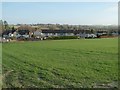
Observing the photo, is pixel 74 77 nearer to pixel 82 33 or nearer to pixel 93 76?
pixel 93 76

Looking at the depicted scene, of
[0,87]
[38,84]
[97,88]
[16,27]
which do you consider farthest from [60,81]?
[16,27]

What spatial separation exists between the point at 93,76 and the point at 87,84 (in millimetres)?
1534

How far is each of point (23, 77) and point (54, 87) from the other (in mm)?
2406

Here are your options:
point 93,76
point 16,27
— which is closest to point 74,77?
point 93,76

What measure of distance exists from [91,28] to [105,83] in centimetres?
7971

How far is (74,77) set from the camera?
9133 millimetres

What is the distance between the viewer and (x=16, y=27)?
8169 centimetres

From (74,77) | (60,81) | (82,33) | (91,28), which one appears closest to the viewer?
(60,81)

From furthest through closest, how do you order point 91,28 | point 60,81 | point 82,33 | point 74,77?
point 91,28 < point 82,33 < point 74,77 < point 60,81

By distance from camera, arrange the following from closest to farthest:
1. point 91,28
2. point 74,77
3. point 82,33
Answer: point 74,77
point 82,33
point 91,28

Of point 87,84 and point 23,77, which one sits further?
point 23,77

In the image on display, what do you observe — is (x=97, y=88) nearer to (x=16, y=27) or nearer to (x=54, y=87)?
(x=54, y=87)

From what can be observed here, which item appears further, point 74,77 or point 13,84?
point 74,77

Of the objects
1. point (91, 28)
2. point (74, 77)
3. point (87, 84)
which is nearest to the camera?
point (87, 84)
